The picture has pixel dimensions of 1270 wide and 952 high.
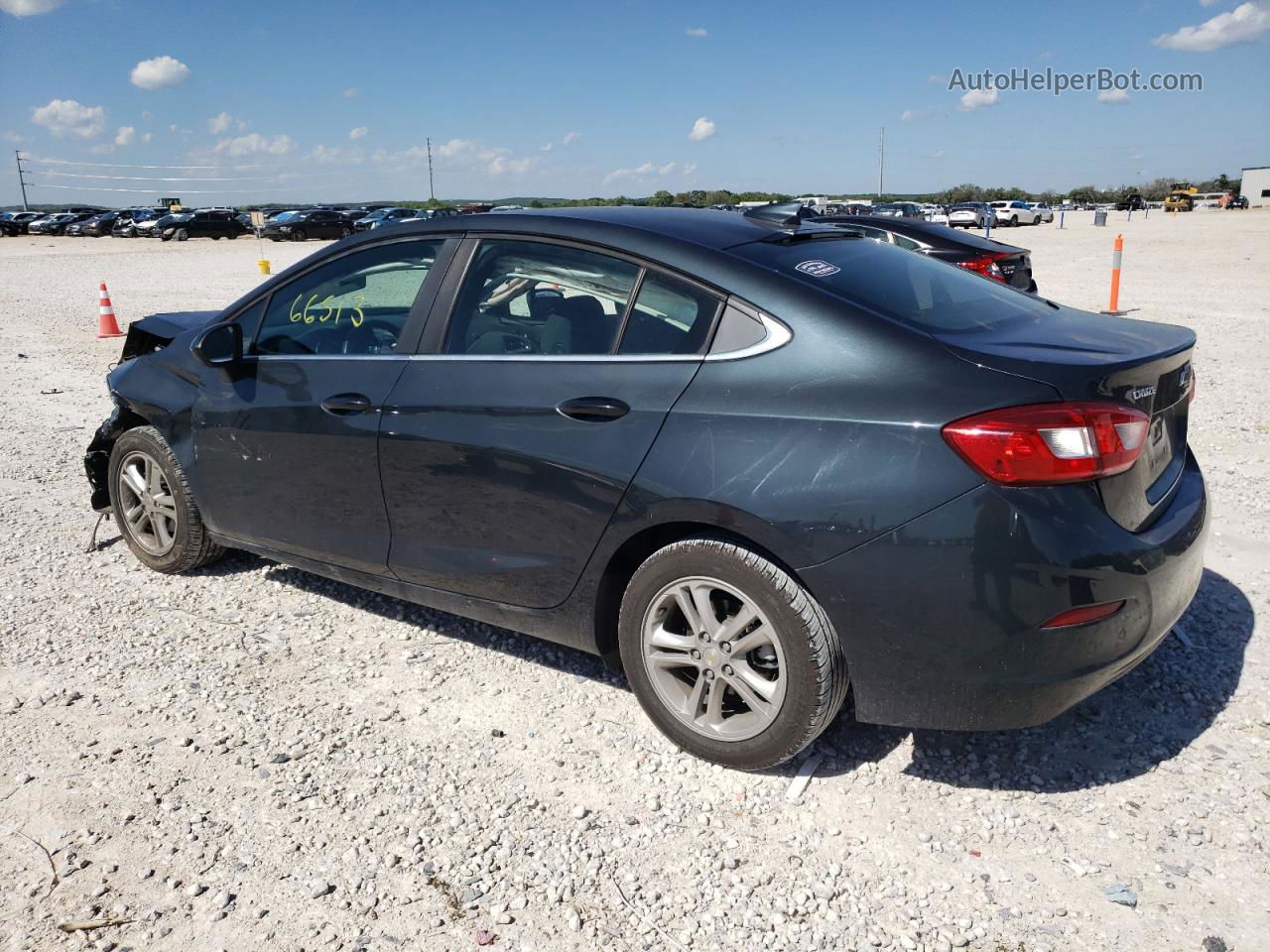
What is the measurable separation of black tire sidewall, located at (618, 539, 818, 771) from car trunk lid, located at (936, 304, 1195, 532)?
33.9 inches

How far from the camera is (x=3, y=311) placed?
58.0 feet

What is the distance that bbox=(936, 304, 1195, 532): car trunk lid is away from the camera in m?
2.59

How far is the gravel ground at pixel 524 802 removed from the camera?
8.16 feet

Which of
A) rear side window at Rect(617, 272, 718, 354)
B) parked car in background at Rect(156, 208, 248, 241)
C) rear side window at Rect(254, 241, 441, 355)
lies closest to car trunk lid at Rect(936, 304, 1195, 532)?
rear side window at Rect(617, 272, 718, 354)

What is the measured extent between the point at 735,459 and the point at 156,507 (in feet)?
10.7

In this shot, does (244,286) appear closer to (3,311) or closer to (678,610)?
(3,311)

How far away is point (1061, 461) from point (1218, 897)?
3.86 feet

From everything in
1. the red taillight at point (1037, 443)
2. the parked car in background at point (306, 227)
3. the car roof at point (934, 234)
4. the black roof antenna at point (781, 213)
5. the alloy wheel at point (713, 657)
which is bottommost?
the alloy wheel at point (713, 657)

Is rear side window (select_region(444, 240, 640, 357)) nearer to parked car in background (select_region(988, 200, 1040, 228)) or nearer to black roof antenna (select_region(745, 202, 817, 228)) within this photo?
black roof antenna (select_region(745, 202, 817, 228))

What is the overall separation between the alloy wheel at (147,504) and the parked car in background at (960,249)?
762 cm

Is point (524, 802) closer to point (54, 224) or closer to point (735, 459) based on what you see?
point (735, 459)

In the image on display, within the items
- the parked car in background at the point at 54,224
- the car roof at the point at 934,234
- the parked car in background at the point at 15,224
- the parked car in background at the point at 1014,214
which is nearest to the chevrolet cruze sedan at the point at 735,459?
the car roof at the point at 934,234

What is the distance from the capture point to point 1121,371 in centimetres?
266

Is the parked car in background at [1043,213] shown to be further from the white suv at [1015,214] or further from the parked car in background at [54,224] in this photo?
the parked car in background at [54,224]
